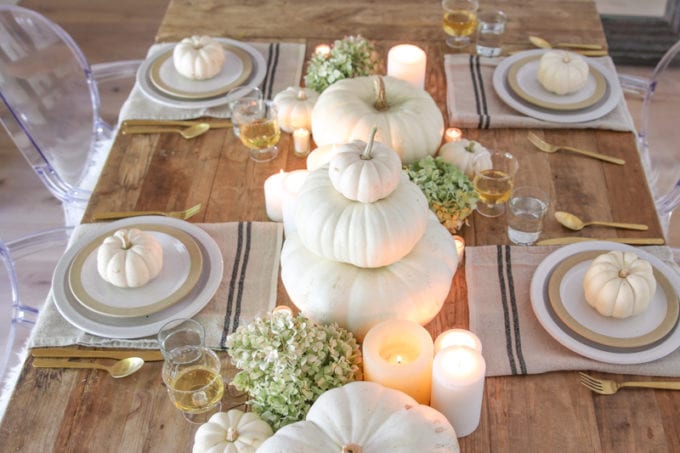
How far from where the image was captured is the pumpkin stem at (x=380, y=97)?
150 cm

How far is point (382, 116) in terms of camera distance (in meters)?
1.50

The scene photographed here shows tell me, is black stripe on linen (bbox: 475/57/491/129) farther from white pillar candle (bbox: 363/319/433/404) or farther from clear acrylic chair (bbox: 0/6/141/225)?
clear acrylic chair (bbox: 0/6/141/225)

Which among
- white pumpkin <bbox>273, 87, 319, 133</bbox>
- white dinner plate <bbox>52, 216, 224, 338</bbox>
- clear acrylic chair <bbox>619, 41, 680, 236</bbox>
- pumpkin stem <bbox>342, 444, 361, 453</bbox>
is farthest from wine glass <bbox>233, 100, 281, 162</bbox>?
clear acrylic chair <bbox>619, 41, 680, 236</bbox>

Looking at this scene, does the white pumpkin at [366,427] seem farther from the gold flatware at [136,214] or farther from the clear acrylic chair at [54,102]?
the clear acrylic chair at [54,102]

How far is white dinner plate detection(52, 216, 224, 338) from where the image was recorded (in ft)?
4.14

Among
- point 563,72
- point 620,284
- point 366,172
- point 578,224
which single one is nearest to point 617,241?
point 578,224

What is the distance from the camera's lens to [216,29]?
206cm

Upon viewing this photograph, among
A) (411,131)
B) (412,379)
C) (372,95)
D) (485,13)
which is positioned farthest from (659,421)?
(485,13)

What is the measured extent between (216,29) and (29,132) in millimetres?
585

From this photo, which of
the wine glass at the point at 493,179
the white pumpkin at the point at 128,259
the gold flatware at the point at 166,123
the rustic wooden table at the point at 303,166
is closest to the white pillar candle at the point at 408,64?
the rustic wooden table at the point at 303,166

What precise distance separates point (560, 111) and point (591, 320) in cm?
65

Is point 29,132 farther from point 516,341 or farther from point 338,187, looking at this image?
point 516,341

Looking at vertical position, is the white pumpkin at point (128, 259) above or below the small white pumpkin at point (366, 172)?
below

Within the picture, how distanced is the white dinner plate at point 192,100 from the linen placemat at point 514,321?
0.75 metres
